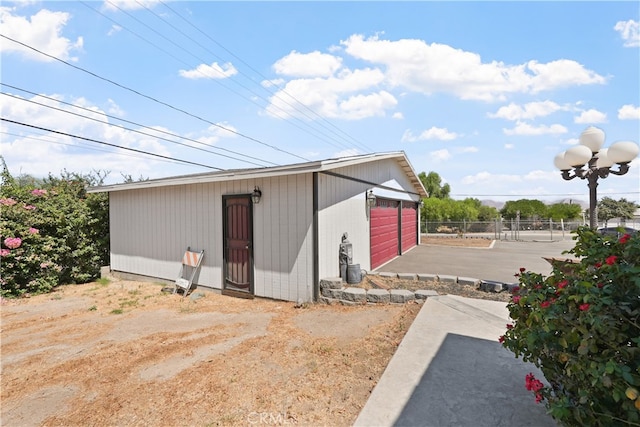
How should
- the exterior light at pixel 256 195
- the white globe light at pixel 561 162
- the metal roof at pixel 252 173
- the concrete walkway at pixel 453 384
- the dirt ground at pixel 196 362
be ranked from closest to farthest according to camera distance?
the concrete walkway at pixel 453 384, the dirt ground at pixel 196 362, the metal roof at pixel 252 173, the white globe light at pixel 561 162, the exterior light at pixel 256 195

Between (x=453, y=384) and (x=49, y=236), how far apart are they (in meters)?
9.72

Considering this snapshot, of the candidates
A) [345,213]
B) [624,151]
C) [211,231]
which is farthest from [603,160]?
[211,231]

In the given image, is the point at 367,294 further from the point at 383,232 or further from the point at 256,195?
the point at 383,232

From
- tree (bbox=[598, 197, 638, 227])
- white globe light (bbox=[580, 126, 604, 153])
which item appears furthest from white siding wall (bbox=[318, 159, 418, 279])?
tree (bbox=[598, 197, 638, 227])

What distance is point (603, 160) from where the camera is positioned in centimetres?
535

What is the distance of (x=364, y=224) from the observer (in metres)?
7.98

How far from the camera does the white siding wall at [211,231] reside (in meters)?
5.66

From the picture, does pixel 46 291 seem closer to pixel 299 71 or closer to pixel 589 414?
pixel 589 414

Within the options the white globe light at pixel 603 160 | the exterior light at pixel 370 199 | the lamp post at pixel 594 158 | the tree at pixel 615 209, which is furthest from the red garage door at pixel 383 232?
the tree at pixel 615 209

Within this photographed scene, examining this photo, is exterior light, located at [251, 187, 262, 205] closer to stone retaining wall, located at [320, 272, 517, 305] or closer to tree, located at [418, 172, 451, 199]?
stone retaining wall, located at [320, 272, 517, 305]

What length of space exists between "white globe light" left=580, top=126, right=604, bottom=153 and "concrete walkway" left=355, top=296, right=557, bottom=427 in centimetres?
378

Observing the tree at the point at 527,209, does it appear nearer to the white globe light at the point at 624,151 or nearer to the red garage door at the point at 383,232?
the red garage door at the point at 383,232

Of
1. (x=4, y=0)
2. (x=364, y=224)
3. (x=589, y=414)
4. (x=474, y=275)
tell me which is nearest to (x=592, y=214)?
(x=474, y=275)

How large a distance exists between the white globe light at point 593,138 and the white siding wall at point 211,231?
4992 mm
